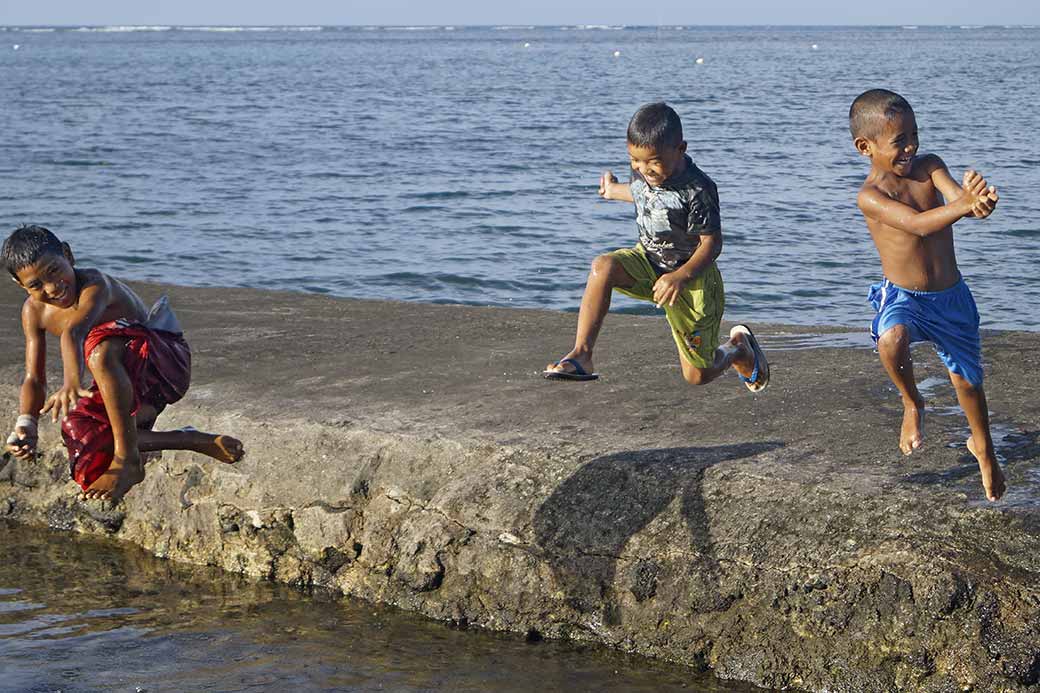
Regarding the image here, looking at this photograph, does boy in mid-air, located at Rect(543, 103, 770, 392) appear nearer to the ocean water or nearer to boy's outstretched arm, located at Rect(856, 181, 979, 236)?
boy's outstretched arm, located at Rect(856, 181, 979, 236)

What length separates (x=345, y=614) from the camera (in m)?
7.41

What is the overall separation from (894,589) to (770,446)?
118 centimetres

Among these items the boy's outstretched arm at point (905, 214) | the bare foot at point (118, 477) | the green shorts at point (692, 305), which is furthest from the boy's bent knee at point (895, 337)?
the bare foot at point (118, 477)

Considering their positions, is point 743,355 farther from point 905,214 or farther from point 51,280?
point 51,280

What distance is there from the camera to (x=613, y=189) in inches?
274

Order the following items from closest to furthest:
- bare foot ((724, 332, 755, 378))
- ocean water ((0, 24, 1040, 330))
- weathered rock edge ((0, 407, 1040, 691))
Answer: weathered rock edge ((0, 407, 1040, 691)), bare foot ((724, 332, 755, 378)), ocean water ((0, 24, 1040, 330))

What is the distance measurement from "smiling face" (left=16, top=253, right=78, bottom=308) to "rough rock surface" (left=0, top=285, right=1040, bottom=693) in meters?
2.06

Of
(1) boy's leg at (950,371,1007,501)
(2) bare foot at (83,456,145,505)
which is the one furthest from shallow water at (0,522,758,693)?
(1) boy's leg at (950,371,1007,501)

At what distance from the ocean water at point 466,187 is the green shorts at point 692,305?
9.42 meters

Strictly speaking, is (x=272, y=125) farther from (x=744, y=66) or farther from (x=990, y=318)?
(x=744, y=66)

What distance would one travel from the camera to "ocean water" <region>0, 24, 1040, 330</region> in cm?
1920

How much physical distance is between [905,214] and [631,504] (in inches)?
80.1

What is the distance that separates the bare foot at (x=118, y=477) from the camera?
20.2ft

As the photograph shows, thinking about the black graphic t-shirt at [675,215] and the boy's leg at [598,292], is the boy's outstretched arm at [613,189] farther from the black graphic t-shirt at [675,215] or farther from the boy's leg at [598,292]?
the boy's leg at [598,292]
